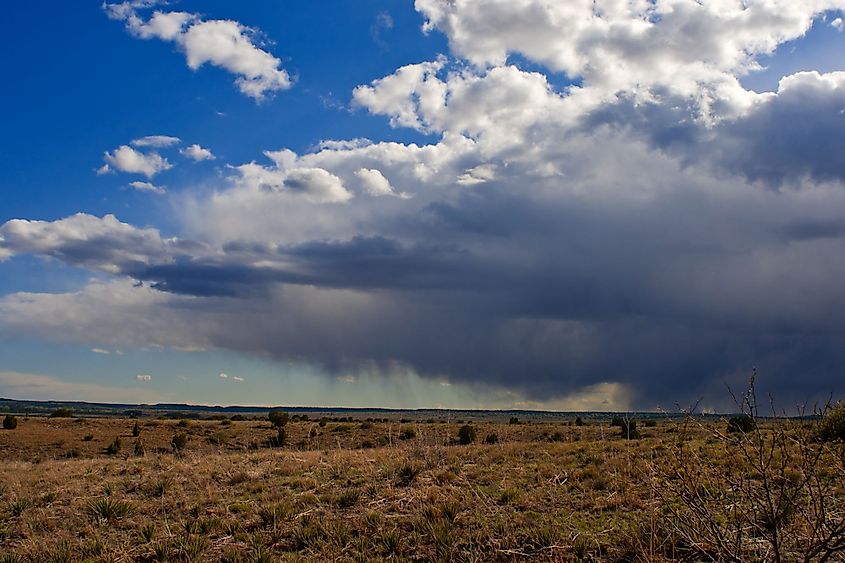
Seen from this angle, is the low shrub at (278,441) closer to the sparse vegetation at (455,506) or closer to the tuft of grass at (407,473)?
the sparse vegetation at (455,506)

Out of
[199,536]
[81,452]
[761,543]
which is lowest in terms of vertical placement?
[81,452]

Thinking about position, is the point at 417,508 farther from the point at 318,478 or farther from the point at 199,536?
the point at 318,478

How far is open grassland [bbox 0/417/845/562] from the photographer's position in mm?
7648

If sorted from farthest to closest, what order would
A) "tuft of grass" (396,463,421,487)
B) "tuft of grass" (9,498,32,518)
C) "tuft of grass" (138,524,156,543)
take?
"tuft of grass" (396,463,421,487) < "tuft of grass" (9,498,32,518) < "tuft of grass" (138,524,156,543)

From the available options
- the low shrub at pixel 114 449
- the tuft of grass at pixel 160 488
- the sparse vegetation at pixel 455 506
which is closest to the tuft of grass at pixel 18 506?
the sparse vegetation at pixel 455 506

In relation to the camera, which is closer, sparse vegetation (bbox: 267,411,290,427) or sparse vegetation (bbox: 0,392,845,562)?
sparse vegetation (bbox: 0,392,845,562)

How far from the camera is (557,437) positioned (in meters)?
32.9

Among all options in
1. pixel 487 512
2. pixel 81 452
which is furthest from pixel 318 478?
pixel 81 452

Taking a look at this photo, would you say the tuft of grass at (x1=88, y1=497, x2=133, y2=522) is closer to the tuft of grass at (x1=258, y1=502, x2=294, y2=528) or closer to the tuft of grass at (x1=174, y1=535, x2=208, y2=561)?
the tuft of grass at (x1=174, y1=535, x2=208, y2=561)

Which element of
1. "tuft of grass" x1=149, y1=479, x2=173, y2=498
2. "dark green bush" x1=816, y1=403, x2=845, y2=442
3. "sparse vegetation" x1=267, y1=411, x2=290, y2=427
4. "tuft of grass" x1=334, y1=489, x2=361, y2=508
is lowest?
"sparse vegetation" x1=267, y1=411, x2=290, y2=427

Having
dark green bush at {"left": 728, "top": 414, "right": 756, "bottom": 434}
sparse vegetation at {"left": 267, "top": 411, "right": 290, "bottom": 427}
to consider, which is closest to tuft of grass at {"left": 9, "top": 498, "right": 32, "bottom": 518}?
dark green bush at {"left": 728, "top": 414, "right": 756, "bottom": 434}

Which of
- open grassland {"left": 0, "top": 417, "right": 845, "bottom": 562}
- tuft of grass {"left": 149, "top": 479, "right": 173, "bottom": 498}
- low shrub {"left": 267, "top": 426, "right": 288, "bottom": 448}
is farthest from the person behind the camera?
low shrub {"left": 267, "top": 426, "right": 288, "bottom": 448}

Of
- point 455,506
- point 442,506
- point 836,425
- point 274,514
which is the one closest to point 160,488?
point 274,514

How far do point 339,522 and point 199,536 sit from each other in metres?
2.52
